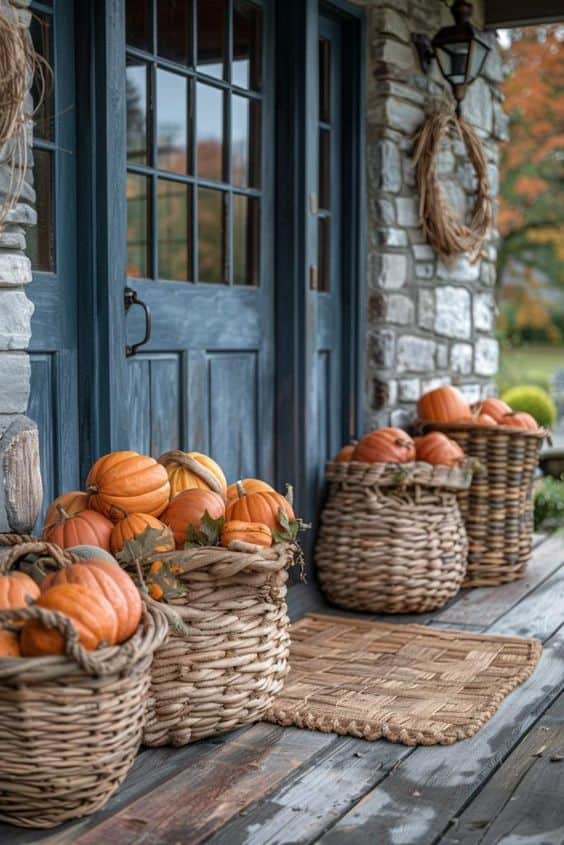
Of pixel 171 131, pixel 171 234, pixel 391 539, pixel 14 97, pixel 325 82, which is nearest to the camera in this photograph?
pixel 14 97

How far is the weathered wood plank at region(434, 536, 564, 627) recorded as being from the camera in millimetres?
4047

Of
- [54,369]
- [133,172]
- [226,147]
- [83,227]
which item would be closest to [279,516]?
[54,369]

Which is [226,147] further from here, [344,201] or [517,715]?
[517,715]

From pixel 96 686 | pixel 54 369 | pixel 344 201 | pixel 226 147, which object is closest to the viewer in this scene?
pixel 96 686

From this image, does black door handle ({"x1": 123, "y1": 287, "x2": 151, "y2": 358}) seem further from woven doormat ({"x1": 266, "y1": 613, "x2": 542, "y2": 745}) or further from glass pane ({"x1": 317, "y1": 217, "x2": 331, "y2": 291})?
glass pane ({"x1": 317, "y1": 217, "x2": 331, "y2": 291})

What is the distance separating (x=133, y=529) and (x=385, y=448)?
1598mm

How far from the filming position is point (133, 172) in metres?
3.48

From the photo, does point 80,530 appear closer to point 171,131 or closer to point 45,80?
point 45,80

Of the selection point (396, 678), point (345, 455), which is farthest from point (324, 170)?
point (396, 678)

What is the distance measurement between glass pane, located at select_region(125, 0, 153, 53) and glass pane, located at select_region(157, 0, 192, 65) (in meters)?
0.06

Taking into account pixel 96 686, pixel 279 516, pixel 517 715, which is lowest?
pixel 517 715

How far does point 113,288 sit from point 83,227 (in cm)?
19

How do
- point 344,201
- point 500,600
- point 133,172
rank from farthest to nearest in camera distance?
point 344,201
point 500,600
point 133,172

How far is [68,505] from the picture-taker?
114 inches
